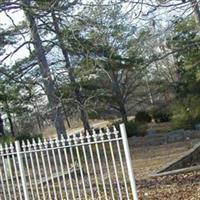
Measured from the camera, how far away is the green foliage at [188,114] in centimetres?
2909

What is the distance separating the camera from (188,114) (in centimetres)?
2956

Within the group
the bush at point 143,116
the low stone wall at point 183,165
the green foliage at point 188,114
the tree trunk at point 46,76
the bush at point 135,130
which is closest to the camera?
the low stone wall at point 183,165

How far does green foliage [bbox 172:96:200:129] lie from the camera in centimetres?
2909

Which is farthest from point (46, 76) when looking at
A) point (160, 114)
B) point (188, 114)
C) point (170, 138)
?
point (160, 114)

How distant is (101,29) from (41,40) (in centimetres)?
993

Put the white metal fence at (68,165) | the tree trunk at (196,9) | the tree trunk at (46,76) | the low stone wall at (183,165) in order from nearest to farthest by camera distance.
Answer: the white metal fence at (68,165) < the tree trunk at (196,9) < the low stone wall at (183,165) < the tree trunk at (46,76)

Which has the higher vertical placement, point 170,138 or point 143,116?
point 143,116

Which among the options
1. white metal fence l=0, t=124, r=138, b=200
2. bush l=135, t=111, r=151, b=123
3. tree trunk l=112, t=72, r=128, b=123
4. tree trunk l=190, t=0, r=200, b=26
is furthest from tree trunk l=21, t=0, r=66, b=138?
bush l=135, t=111, r=151, b=123

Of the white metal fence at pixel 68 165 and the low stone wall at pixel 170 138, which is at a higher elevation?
the white metal fence at pixel 68 165

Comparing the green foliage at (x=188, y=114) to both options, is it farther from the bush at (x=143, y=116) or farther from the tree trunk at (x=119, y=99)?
the bush at (x=143, y=116)

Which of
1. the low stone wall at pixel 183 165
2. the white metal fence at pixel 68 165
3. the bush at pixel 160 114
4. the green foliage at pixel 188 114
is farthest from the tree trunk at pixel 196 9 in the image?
the bush at pixel 160 114

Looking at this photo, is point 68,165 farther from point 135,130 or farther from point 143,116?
point 143,116

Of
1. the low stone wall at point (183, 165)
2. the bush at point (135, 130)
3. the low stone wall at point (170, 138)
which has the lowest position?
the low stone wall at point (183, 165)

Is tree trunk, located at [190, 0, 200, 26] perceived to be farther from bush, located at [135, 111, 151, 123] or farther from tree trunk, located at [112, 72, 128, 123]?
bush, located at [135, 111, 151, 123]
